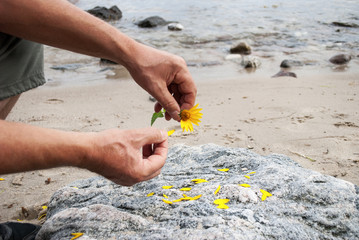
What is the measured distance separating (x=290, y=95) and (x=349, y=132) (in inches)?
55.8

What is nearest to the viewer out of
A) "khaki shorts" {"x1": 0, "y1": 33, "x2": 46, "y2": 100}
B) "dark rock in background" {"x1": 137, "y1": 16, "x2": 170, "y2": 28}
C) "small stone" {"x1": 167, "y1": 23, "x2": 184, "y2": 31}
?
"khaki shorts" {"x1": 0, "y1": 33, "x2": 46, "y2": 100}

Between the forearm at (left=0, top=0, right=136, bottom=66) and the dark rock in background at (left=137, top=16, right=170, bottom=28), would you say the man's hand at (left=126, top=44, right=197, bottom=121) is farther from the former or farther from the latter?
the dark rock in background at (left=137, top=16, right=170, bottom=28)

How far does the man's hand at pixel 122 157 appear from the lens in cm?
151

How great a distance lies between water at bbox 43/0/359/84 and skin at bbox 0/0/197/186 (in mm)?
4729

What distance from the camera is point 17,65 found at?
7.53 ft

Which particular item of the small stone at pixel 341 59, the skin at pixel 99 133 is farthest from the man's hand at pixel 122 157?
the small stone at pixel 341 59

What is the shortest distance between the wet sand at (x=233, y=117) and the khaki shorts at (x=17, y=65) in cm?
91

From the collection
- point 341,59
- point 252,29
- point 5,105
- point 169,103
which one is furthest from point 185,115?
point 252,29

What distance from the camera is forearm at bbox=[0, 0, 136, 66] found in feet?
5.86

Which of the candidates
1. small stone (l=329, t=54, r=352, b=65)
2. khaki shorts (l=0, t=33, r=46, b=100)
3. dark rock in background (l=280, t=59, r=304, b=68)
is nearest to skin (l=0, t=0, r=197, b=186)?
khaki shorts (l=0, t=33, r=46, b=100)

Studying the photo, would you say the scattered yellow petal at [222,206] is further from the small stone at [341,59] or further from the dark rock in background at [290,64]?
the small stone at [341,59]

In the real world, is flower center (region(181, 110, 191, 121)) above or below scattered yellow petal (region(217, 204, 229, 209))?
above

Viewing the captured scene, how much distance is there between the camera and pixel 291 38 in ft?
32.9

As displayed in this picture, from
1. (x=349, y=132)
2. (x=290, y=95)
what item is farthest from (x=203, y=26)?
(x=349, y=132)
